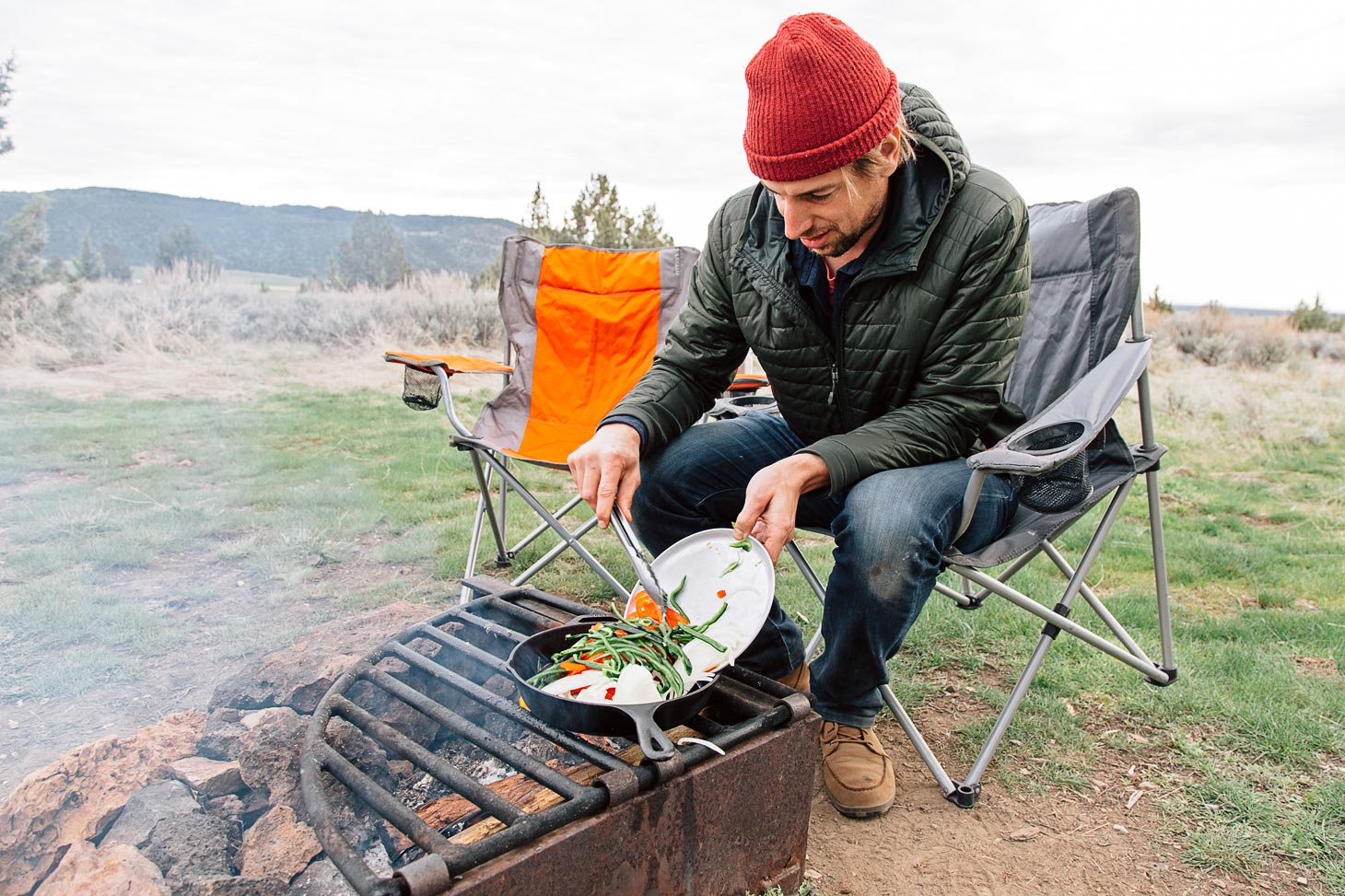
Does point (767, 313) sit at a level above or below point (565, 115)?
below

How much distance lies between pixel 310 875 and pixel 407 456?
12.8 feet

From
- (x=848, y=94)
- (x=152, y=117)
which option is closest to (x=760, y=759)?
(x=848, y=94)

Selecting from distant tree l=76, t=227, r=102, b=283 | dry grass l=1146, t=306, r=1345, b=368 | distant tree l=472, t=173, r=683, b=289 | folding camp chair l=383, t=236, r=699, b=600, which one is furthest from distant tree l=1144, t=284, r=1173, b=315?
distant tree l=76, t=227, r=102, b=283

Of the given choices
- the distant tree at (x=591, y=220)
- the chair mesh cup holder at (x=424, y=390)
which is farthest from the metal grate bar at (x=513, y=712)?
the distant tree at (x=591, y=220)

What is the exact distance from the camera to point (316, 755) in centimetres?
135

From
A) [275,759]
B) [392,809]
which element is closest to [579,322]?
[275,759]

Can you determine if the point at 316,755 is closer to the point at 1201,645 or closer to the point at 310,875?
the point at 310,875

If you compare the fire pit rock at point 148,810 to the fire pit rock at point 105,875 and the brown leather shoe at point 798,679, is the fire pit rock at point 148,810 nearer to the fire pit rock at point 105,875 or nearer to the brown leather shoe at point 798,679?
the fire pit rock at point 105,875

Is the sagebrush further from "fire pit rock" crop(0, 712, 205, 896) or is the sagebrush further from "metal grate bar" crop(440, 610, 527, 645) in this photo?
"fire pit rock" crop(0, 712, 205, 896)

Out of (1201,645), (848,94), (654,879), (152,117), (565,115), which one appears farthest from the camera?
(152,117)

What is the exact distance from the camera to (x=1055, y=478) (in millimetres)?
1696

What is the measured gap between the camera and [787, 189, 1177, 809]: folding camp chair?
65.7 inches

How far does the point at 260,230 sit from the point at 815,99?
3288 cm

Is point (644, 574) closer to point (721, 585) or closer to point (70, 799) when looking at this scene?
point (721, 585)
